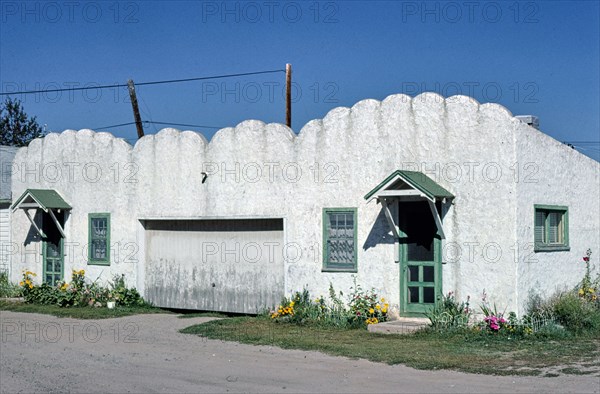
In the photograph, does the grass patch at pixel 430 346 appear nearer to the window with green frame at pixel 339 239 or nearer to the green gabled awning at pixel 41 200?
the window with green frame at pixel 339 239

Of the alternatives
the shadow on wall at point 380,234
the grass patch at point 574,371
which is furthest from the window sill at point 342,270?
the grass patch at point 574,371

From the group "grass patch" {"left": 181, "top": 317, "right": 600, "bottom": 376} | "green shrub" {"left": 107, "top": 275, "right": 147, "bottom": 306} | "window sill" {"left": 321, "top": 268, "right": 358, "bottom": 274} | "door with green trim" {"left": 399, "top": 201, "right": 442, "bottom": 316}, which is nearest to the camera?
"grass patch" {"left": 181, "top": 317, "right": 600, "bottom": 376}

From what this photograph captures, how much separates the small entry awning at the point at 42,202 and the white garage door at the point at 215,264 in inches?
98.7

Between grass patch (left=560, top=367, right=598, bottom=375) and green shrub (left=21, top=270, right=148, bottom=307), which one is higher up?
green shrub (left=21, top=270, right=148, bottom=307)

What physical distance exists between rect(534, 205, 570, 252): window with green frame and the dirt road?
511cm

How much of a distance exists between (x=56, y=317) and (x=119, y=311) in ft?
4.36

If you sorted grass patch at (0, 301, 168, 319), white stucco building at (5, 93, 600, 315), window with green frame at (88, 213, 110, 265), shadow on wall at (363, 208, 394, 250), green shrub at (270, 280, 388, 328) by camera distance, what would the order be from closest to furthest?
white stucco building at (5, 93, 600, 315) < green shrub at (270, 280, 388, 328) < shadow on wall at (363, 208, 394, 250) < grass patch at (0, 301, 168, 319) < window with green frame at (88, 213, 110, 265)

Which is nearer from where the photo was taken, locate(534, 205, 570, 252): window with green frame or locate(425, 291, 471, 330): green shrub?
locate(425, 291, 471, 330): green shrub

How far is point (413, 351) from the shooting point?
12188 mm

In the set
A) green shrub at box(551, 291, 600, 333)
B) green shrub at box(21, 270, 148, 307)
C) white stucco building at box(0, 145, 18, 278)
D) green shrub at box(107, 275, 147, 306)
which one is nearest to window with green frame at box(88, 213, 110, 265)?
green shrub at box(21, 270, 148, 307)

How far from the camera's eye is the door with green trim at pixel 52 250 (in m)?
20.4

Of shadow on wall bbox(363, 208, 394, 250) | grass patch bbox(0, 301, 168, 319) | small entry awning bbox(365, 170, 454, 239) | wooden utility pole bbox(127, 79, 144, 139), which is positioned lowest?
grass patch bbox(0, 301, 168, 319)

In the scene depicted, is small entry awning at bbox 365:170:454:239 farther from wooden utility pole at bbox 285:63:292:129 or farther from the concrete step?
wooden utility pole at bbox 285:63:292:129

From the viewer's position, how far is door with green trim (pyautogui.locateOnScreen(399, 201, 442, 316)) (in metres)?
14.8
